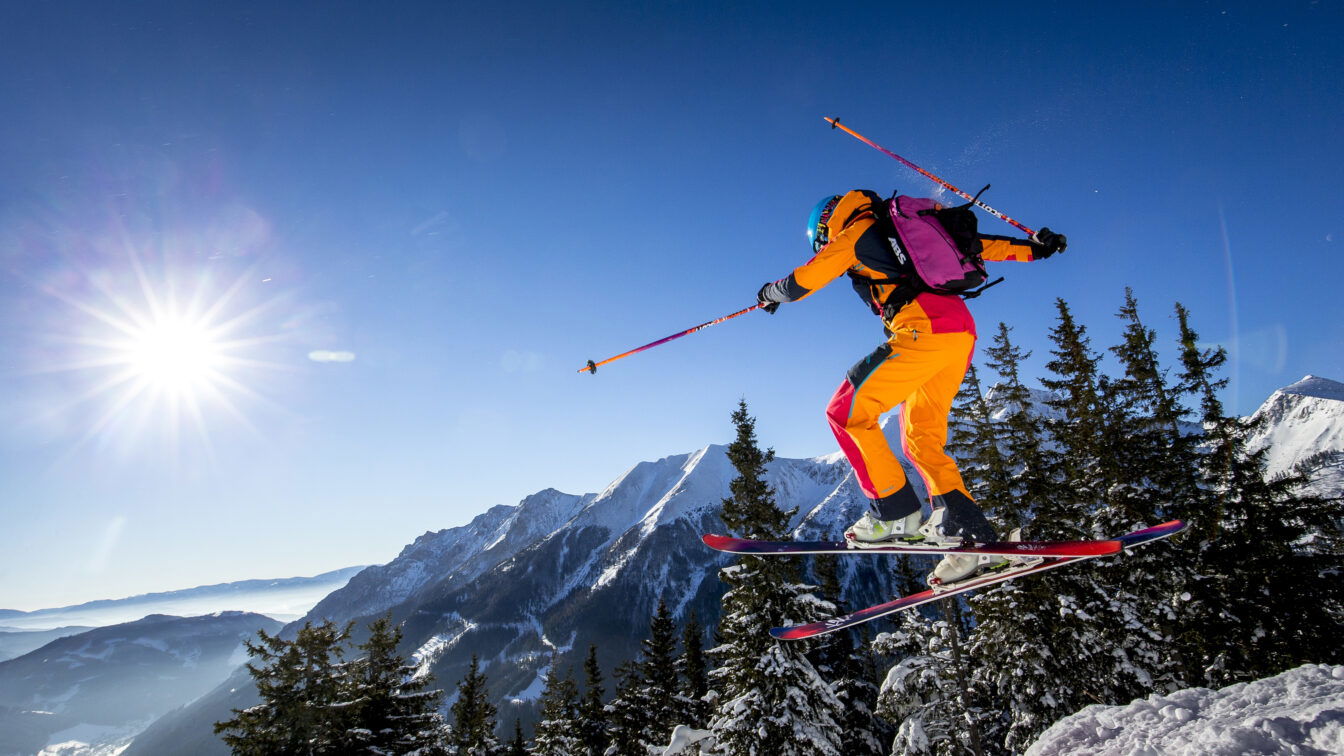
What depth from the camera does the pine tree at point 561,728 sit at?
990 inches

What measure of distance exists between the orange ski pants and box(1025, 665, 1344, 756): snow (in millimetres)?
2368

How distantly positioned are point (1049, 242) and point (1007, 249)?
381 mm

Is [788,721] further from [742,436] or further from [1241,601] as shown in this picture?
[1241,601]

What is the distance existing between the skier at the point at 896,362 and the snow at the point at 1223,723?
5.75 feet

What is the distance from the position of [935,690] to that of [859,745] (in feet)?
20.7

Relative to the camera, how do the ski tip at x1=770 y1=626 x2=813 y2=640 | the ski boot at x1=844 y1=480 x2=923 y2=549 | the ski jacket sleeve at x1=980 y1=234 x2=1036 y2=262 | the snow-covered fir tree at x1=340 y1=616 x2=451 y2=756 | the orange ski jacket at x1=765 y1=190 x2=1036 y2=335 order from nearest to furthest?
1. the orange ski jacket at x1=765 y1=190 x2=1036 y2=335
2. the ski boot at x1=844 y1=480 x2=923 y2=549
3. the ski jacket sleeve at x1=980 y1=234 x2=1036 y2=262
4. the ski tip at x1=770 y1=626 x2=813 y2=640
5. the snow-covered fir tree at x1=340 y1=616 x2=451 y2=756

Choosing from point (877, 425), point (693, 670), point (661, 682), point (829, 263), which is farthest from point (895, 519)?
point (693, 670)

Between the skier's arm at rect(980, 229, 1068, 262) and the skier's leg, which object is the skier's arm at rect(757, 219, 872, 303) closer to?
the skier's leg

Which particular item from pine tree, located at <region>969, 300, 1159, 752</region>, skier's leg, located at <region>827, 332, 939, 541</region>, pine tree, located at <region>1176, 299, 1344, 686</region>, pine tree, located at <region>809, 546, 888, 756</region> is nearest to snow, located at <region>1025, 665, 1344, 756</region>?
skier's leg, located at <region>827, 332, 939, 541</region>

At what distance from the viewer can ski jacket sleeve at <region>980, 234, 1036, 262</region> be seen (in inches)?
201

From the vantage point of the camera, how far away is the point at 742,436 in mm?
18484

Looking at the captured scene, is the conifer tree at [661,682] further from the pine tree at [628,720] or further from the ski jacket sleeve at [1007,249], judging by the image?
the ski jacket sleeve at [1007,249]

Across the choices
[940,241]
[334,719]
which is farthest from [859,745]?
[940,241]

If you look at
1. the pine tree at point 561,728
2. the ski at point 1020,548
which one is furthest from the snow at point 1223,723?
the pine tree at point 561,728
